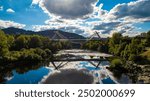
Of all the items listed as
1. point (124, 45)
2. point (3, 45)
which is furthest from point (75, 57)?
point (3, 45)

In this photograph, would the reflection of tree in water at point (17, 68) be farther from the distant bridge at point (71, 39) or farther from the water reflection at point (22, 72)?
the distant bridge at point (71, 39)

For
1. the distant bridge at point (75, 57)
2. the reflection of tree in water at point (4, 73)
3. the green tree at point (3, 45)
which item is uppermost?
the green tree at point (3, 45)

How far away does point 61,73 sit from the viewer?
14.9 ft

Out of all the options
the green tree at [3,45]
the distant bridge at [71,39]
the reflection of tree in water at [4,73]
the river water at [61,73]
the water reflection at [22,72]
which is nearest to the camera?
the river water at [61,73]

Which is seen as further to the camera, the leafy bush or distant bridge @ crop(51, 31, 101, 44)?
the leafy bush

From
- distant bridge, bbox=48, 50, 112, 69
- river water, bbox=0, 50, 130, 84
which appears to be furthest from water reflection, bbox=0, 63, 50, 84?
distant bridge, bbox=48, 50, 112, 69

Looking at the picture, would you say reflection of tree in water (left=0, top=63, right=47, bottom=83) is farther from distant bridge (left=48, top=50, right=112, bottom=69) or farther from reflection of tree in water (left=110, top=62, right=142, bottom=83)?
reflection of tree in water (left=110, top=62, right=142, bottom=83)

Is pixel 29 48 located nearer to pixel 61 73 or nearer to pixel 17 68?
pixel 17 68

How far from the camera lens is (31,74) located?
467 cm

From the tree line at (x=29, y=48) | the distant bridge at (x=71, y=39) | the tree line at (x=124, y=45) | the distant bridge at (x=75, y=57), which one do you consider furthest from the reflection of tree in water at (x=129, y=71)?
the tree line at (x=29, y=48)

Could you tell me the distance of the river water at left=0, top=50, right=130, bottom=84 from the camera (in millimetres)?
4211

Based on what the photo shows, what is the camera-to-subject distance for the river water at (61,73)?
421 centimetres

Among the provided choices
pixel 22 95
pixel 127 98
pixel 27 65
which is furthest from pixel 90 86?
pixel 27 65

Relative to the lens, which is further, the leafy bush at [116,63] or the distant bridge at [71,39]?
the leafy bush at [116,63]
